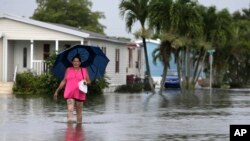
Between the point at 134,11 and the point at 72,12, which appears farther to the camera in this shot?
the point at 72,12

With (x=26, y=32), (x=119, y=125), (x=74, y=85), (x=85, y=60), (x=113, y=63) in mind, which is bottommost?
(x=119, y=125)

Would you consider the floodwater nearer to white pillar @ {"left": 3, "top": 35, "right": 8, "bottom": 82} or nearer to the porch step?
the porch step

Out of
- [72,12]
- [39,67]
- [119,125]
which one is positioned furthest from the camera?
[72,12]

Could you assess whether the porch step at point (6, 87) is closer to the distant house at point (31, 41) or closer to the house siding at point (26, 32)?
the distant house at point (31, 41)

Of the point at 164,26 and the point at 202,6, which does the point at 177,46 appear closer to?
the point at 164,26

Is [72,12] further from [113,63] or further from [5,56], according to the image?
[5,56]

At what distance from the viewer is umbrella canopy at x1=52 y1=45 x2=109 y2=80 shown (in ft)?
54.1

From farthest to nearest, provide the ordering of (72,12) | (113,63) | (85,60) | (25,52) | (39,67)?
(72,12), (113,63), (25,52), (39,67), (85,60)

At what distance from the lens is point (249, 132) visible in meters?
9.52

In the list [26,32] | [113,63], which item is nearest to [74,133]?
[26,32]

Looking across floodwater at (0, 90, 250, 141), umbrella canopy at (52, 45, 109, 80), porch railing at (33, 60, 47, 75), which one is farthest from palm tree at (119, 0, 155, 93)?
umbrella canopy at (52, 45, 109, 80)

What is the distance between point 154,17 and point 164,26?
152 cm

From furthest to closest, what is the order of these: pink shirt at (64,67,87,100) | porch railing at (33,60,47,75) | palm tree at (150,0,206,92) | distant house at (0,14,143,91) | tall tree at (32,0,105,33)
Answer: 1. tall tree at (32,0,105,33)
2. palm tree at (150,0,206,92)
3. distant house at (0,14,143,91)
4. porch railing at (33,60,47,75)
5. pink shirt at (64,67,87,100)

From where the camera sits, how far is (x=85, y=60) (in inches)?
668
